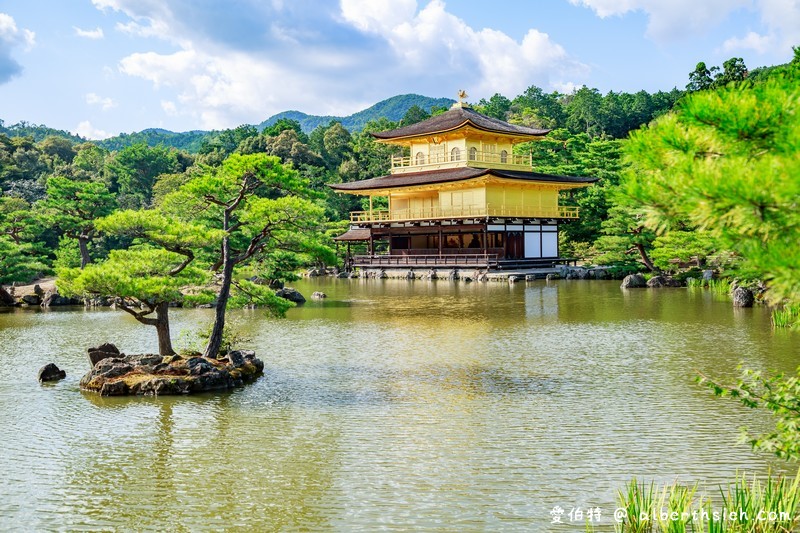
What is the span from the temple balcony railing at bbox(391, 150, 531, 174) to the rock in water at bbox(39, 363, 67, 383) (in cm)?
2947

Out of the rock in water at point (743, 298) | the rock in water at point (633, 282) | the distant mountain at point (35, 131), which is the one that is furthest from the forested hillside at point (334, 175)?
the distant mountain at point (35, 131)

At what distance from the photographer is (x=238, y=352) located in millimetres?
12219

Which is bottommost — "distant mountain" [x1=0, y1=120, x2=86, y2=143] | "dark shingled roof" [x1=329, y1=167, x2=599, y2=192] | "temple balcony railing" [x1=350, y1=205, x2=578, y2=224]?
"temple balcony railing" [x1=350, y1=205, x2=578, y2=224]

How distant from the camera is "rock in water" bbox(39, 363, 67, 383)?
11.9 meters

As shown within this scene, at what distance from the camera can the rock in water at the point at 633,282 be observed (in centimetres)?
2804

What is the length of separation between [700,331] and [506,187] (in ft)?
75.3

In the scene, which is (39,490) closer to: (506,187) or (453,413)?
(453,413)

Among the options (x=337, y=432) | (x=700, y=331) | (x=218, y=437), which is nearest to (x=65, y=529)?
(x=218, y=437)

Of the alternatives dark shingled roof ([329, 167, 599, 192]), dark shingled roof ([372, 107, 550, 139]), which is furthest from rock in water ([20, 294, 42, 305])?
dark shingled roof ([372, 107, 550, 139])

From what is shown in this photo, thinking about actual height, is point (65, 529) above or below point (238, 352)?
below

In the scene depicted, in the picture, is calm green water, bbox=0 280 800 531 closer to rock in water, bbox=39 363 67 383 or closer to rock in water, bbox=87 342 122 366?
rock in water, bbox=39 363 67 383

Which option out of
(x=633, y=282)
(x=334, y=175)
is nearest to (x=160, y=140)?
(x=334, y=175)

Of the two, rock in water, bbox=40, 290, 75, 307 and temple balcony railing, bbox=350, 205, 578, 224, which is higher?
temple balcony railing, bbox=350, 205, 578, 224

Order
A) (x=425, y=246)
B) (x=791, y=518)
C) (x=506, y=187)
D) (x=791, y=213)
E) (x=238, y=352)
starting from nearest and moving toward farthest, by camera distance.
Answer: (x=791, y=213) < (x=791, y=518) < (x=238, y=352) < (x=506, y=187) < (x=425, y=246)
